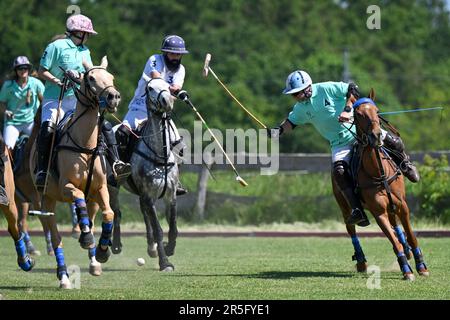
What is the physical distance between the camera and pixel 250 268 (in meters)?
15.0

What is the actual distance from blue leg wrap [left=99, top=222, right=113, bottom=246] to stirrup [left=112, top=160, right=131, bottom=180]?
1000 millimetres

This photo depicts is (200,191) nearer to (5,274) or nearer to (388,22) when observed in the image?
(5,274)

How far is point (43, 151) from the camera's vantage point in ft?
43.1

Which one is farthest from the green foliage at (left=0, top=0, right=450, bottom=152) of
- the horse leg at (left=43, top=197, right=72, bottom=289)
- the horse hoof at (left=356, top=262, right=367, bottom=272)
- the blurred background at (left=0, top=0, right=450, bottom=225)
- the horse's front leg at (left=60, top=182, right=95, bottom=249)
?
the horse's front leg at (left=60, top=182, right=95, bottom=249)

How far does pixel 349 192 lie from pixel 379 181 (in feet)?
1.65

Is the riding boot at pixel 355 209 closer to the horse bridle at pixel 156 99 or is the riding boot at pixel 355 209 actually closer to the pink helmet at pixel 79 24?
the horse bridle at pixel 156 99

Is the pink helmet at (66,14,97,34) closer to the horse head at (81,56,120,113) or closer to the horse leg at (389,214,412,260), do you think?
the horse head at (81,56,120,113)

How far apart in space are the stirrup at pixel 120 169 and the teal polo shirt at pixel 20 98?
4.56 meters

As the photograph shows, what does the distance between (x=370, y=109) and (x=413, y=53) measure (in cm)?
6455

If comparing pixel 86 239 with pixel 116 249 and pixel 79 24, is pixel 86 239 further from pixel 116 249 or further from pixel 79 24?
pixel 116 249

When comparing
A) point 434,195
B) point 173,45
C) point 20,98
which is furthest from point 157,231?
point 434,195

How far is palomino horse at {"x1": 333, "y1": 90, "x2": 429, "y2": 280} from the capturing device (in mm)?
12992

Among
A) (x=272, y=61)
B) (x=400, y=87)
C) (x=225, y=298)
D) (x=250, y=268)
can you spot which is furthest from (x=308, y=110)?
(x=400, y=87)
